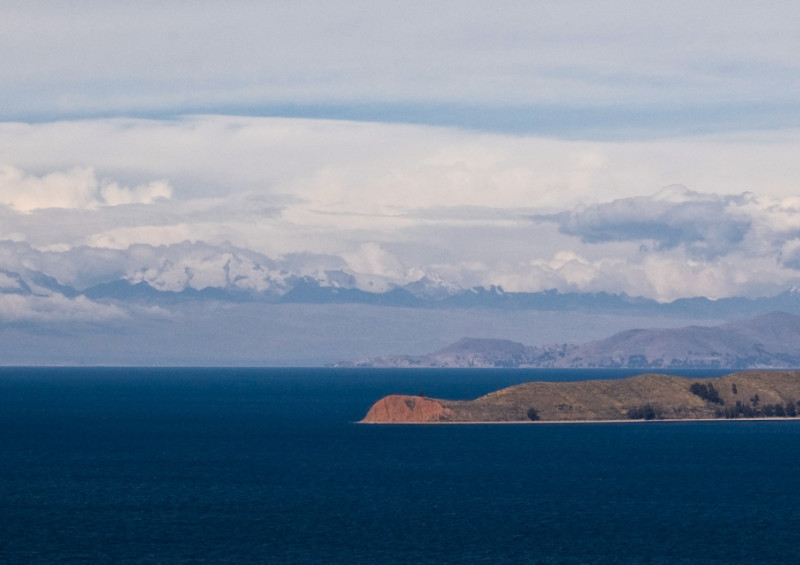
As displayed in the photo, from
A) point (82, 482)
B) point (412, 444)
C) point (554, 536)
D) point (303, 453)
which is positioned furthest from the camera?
point (412, 444)

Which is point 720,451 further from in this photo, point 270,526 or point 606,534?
point 270,526

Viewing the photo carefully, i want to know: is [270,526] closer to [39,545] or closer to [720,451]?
[39,545]

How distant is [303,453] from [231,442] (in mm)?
23043

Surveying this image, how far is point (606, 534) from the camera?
10938 centimetres

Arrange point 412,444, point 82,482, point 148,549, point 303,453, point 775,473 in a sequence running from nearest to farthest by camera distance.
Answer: point 148,549 → point 82,482 → point 775,473 → point 303,453 → point 412,444

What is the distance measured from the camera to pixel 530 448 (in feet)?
617

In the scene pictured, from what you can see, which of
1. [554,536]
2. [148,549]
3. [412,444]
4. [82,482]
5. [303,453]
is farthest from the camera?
[412,444]

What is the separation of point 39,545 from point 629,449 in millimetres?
102644

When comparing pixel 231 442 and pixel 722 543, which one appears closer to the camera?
pixel 722 543

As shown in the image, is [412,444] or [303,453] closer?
[303,453]

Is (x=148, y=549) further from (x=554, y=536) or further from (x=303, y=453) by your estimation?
(x=303, y=453)

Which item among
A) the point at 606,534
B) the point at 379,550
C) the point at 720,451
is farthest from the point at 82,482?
the point at 720,451

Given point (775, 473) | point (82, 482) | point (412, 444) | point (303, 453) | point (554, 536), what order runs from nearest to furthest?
point (554, 536) < point (82, 482) < point (775, 473) < point (303, 453) < point (412, 444)

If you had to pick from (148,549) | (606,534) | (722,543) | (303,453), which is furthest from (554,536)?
(303,453)
